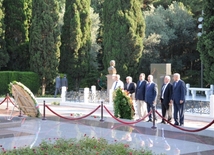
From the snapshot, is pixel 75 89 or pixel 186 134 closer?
pixel 186 134

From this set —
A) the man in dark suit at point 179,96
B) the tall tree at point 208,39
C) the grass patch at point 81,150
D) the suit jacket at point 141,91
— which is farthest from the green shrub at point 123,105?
the tall tree at point 208,39

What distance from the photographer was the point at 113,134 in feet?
42.5

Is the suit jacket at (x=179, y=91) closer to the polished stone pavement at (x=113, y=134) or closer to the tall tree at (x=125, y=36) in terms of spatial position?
the polished stone pavement at (x=113, y=134)

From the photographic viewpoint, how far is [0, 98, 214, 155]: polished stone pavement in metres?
10.8

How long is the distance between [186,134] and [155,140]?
4.98ft

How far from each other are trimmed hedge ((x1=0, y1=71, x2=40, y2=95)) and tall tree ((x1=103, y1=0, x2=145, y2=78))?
18.3 ft

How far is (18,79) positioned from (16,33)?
196 inches

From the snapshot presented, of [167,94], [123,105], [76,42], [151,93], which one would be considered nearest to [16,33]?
[76,42]

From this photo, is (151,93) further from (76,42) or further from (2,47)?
(2,47)

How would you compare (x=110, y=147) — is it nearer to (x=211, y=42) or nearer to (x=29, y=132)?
(x=29, y=132)

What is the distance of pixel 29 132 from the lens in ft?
44.2

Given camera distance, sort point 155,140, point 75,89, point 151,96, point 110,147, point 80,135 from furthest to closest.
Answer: point 75,89 → point 151,96 → point 80,135 → point 155,140 → point 110,147

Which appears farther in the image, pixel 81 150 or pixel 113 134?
pixel 113 134

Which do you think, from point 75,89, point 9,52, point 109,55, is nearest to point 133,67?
point 109,55
